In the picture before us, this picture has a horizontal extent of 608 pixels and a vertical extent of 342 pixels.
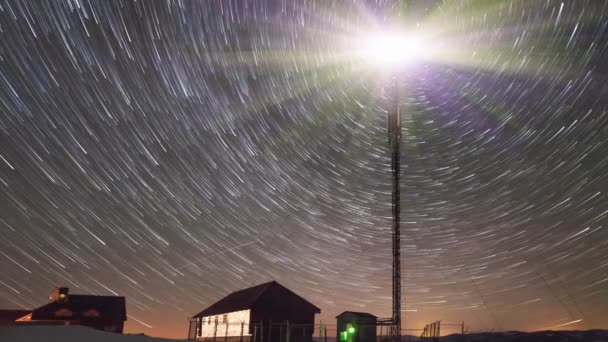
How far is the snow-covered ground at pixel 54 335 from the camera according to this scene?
11.6 metres

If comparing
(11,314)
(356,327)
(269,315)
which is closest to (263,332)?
(269,315)

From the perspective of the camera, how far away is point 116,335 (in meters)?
13.8

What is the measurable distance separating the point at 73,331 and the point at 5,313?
52105 millimetres

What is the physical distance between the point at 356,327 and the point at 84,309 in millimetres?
25964

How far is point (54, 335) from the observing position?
1234 cm

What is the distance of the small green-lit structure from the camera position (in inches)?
1470

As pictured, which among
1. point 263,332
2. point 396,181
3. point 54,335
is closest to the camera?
point 54,335

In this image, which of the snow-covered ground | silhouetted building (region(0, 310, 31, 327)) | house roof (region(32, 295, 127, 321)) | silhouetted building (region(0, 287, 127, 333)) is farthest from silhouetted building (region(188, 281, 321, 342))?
silhouetted building (region(0, 310, 31, 327))

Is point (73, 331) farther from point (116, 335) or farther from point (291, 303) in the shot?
point (291, 303)

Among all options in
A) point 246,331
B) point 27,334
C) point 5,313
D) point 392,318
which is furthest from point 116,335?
point 5,313

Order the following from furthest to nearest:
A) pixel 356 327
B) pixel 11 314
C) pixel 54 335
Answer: pixel 11 314
pixel 356 327
pixel 54 335

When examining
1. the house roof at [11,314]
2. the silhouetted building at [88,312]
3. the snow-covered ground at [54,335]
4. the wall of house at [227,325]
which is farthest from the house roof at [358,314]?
the house roof at [11,314]

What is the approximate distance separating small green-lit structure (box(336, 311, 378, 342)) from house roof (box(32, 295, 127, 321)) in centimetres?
2229

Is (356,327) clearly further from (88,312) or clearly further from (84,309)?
(84,309)
